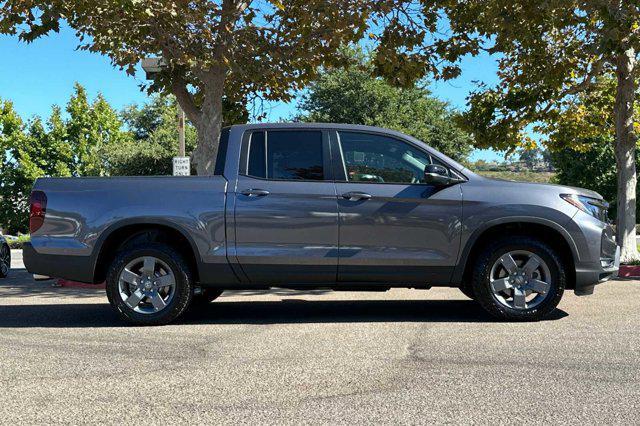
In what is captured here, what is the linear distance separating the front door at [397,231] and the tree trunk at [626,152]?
9498mm

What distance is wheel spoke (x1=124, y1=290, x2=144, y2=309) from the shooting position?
6344 mm

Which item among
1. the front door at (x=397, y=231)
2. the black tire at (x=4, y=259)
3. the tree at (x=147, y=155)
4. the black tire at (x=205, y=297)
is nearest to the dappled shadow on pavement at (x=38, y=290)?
the black tire at (x=4, y=259)

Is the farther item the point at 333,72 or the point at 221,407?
the point at 333,72

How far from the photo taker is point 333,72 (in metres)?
37.0

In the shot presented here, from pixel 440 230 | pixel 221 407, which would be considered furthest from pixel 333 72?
pixel 221 407

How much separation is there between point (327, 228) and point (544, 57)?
1059 centimetres

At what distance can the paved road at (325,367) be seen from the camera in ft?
12.2

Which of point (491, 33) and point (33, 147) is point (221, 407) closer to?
point (491, 33)

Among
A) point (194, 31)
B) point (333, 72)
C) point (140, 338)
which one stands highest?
point (333, 72)

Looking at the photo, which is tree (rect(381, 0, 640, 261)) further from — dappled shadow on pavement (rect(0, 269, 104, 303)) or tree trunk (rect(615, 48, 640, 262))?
dappled shadow on pavement (rect(0, 269, 104, 303))

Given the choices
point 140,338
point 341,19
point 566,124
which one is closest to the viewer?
point 140,338

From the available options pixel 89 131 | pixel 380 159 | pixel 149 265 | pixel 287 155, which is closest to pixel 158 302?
pixel 149 265

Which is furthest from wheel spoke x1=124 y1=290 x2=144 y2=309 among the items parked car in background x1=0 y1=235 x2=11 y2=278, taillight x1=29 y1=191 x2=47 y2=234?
parked car in background x1=0 y1=235 x2=11 y2=278

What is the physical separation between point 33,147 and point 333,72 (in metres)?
20.4
